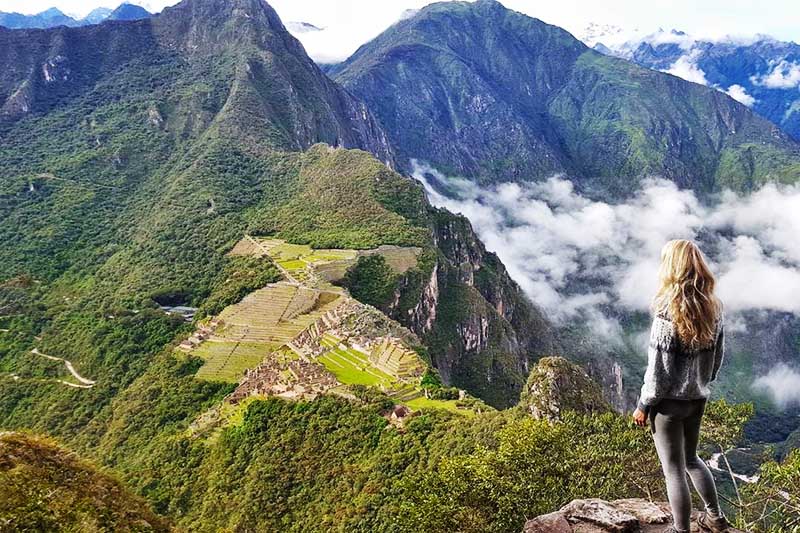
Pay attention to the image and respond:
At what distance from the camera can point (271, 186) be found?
135 metres

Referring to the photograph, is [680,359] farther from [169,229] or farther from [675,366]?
[169,229]

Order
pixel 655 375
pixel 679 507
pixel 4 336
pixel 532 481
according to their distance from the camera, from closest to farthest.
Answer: pixel 655 375
pixel 679 507
pixel 532 481
pixel 4 336

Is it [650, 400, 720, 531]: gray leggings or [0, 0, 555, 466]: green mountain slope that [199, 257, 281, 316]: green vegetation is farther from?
[650, 400, 720, 531]: gray leggings

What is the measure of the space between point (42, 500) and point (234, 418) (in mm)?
41093

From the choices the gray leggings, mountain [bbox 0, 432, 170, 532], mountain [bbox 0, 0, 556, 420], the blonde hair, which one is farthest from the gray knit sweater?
mountain [bbox 0, 0, 556, 420]

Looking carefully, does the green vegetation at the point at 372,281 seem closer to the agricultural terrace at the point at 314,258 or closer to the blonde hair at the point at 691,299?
the agricultural terrace at the point at 314,258

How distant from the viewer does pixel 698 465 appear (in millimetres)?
9836

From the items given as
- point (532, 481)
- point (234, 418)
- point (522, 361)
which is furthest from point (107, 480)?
point (522, 361)

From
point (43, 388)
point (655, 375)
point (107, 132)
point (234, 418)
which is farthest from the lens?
point (107, 132)

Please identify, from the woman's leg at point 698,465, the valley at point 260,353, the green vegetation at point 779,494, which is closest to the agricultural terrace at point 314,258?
the valley at point 260,353

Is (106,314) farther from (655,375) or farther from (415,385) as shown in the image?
(655,375)

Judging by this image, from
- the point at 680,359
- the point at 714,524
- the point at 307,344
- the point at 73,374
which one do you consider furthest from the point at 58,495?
the point at 73,374

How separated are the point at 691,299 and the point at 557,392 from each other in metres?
44.4

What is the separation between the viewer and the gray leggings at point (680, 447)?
9.30m
